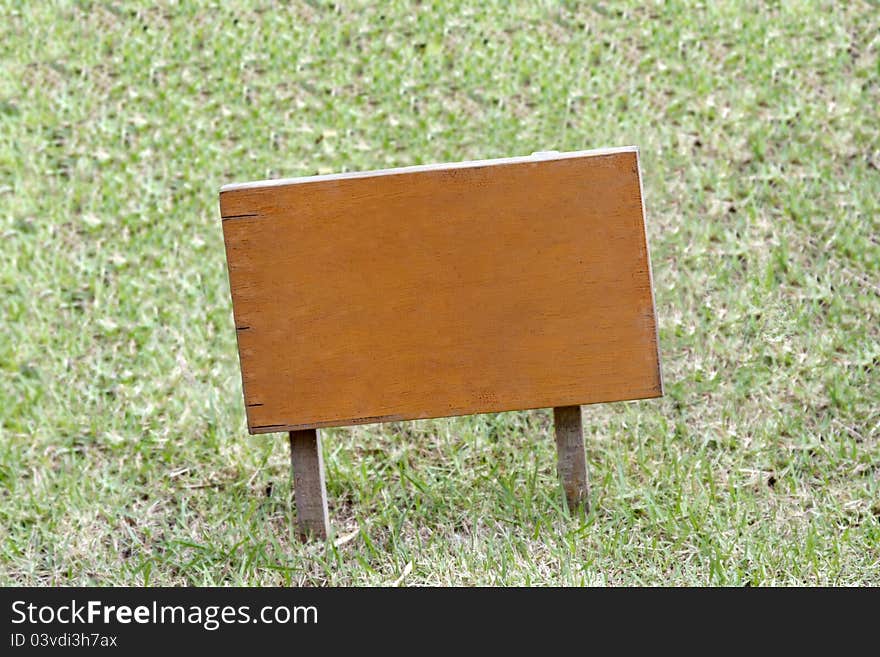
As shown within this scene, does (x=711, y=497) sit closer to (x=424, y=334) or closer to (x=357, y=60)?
(x=424, y=334)

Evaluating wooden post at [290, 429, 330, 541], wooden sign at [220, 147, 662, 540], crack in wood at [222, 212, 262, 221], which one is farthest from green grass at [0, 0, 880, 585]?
crack in wood at [222, 212, 262, 221]

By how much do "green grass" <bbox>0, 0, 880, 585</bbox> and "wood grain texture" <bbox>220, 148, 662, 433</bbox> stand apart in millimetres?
431

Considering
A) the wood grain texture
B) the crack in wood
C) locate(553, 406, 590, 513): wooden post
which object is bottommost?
locate(553, 406, 590, 513): wooden post

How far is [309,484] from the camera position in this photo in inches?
103

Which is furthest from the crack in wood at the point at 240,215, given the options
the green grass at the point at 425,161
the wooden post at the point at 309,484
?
the green grass at the point at 425,161

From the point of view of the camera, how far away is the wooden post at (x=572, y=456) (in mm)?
2605

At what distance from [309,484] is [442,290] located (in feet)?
2.08

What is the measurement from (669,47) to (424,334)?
322 centimetres

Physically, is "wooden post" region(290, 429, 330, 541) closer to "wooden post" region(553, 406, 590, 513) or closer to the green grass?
the green grass

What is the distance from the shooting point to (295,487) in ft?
8.61

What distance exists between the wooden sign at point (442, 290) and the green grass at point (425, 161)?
A: 428 millimetres

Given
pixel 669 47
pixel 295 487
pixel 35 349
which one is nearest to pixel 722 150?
pixel 669 47

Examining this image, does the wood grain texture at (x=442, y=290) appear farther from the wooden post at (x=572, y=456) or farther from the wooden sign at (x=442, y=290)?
the wooden post at (x=572, y=456)

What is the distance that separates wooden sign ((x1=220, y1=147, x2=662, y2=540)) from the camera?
2.44 meters
